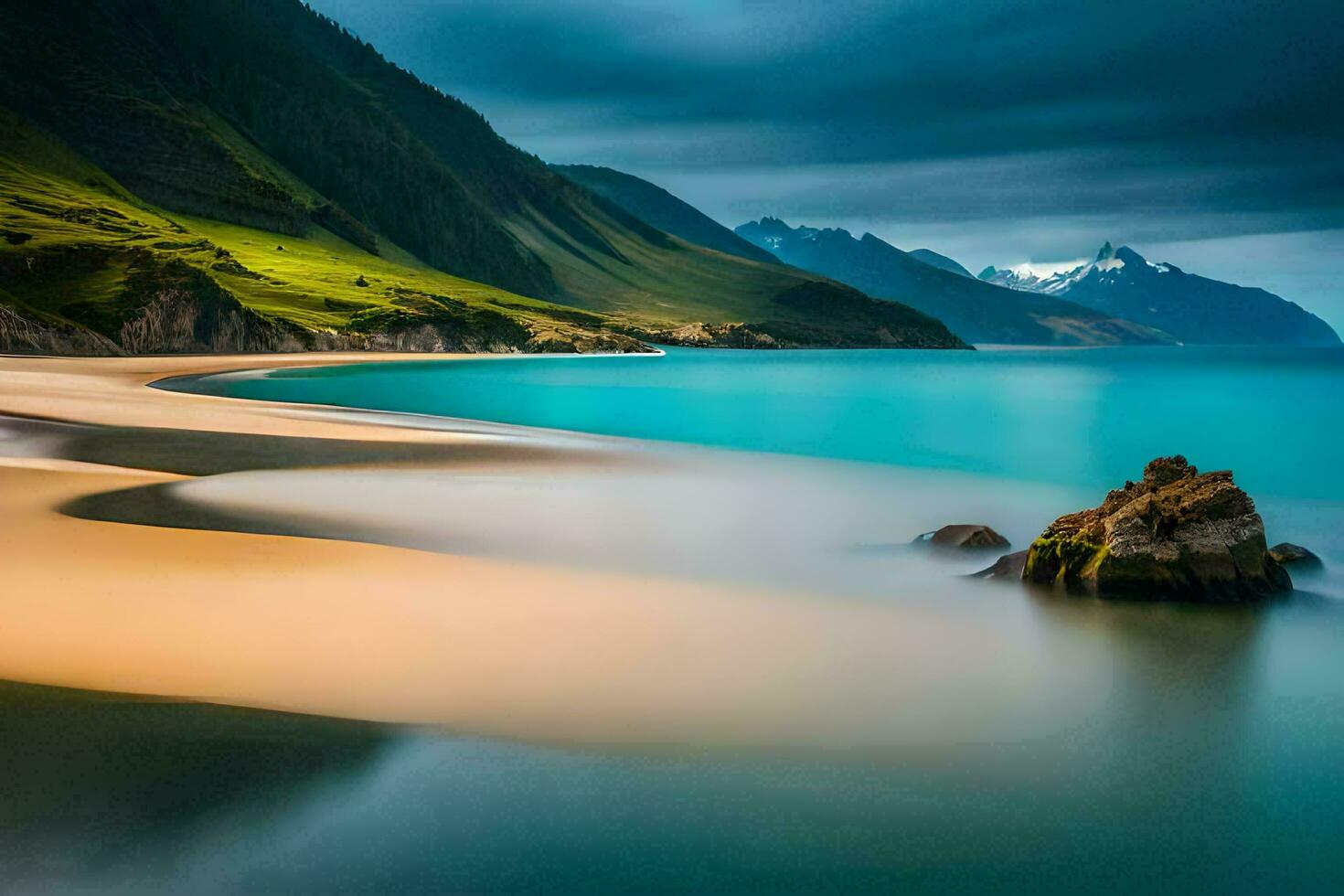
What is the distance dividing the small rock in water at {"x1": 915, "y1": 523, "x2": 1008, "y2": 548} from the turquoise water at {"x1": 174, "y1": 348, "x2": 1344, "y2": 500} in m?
15.6

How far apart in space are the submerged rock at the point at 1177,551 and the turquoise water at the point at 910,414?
61.3ft

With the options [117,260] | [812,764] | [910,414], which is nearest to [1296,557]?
[812,764]

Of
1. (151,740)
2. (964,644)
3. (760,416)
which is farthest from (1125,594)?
(760,416)

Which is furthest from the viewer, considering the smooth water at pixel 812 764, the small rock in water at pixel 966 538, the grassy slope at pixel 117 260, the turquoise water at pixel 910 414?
the grassy slope at pixel 117 260

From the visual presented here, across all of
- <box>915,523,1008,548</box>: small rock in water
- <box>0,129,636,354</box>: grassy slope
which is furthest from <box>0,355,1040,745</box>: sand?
<box>0,129,636,354</box>: grassy slope

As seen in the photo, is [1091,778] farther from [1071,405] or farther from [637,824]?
[1071,405]

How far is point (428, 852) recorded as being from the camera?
283 inches

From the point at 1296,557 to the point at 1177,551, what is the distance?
5175 mm

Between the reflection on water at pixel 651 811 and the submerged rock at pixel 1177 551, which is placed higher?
the submerged rock at pixel 1177 551

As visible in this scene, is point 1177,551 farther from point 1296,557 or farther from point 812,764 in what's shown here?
point 812,764

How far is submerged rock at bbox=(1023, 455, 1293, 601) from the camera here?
14.9m

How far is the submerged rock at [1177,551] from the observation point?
48.9 ft

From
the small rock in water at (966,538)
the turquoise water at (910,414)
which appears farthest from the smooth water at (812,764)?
the turquoise water at (910,414)

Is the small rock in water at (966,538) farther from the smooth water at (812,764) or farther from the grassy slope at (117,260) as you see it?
the grassy slope at (117,260)
